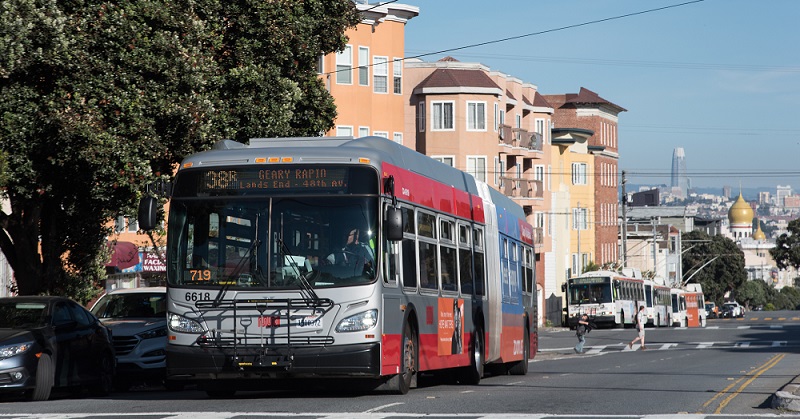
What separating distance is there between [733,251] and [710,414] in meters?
Result: 136

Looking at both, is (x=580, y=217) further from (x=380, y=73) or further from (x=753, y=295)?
(x=753, y=295)

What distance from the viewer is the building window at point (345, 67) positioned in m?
52.9

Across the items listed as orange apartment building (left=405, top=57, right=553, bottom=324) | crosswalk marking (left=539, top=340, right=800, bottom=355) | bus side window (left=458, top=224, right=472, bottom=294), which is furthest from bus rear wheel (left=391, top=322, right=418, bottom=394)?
orange apartment building (left=405, top=57, right=553, bottom=324)

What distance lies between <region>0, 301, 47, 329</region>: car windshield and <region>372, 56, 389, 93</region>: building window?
121 feet

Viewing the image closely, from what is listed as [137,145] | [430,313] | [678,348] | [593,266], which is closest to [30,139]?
[137,145]

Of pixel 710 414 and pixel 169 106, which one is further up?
pixel 169 106

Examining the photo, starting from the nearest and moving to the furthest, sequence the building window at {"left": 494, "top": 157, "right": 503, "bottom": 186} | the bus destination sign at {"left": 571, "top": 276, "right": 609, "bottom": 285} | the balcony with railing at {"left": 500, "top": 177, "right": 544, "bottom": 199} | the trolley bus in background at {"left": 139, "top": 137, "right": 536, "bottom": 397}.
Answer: the trolley bus in background at {"left": 139, "top": 137, "right": 536, "bottom": 397} → the bus destination sign at {"left": 571, "top": 276, "right": 609, "bottom": 285} → the building window at {"left": 494, "top": 157, "right": 503, "bottom": 186} → the balcony with railing at {"left": 500, "top": 177, "right": 544, "bottom": 199}

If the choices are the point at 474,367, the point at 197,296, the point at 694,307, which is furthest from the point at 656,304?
the point at 197,296

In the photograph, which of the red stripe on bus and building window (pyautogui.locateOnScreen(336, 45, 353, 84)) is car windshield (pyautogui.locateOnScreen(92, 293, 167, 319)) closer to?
the red stripe on bus

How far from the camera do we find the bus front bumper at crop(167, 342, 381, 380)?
1534cm

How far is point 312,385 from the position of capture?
19109 millimetres

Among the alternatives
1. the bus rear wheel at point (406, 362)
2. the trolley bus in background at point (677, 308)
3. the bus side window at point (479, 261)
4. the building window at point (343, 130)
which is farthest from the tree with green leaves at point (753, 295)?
the bus rear wheel at point (406, 362)

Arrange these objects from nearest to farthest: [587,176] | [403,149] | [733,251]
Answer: [403,149], [587,176], [733,251]

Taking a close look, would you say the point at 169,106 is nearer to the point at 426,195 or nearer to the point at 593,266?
the point at 426,195
